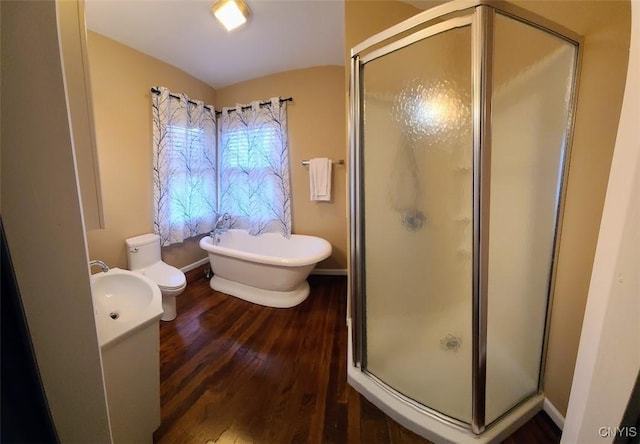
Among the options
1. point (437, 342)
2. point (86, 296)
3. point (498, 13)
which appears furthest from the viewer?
point (437, 342)

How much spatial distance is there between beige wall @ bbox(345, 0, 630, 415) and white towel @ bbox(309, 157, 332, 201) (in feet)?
6.16

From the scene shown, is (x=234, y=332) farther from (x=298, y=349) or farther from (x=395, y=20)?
(x=395, y=20)

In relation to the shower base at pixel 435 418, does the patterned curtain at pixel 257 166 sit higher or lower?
higher

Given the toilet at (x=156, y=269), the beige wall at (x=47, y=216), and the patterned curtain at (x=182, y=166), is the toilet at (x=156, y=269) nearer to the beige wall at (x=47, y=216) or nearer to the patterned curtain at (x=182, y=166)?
the patterned curtain at (x=182, y=166)

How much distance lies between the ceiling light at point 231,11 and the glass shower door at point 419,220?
111cm

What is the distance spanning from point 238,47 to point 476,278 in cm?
270

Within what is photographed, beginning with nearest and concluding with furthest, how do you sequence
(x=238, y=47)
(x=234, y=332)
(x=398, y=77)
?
Answer: (x=398, y=77) → (x=234, y=332) → (x=238, y=47)

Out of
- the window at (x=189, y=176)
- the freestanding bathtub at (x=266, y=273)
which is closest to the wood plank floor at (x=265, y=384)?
the freestanding bathtub at (x=266, y=273)

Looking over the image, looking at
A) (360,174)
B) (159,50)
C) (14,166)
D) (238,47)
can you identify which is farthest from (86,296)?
(159,50)

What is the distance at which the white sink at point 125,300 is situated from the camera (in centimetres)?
86

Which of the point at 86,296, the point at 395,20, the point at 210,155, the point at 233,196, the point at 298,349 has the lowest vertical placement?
the point at 298,349

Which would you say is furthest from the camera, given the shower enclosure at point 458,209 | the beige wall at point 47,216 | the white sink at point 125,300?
the shower enclosure at point 458,209

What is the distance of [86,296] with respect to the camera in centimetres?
46

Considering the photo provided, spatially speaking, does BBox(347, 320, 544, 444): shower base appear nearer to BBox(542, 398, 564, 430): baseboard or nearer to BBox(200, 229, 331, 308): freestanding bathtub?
BBox(542, 398, 564, 430): baseboard
